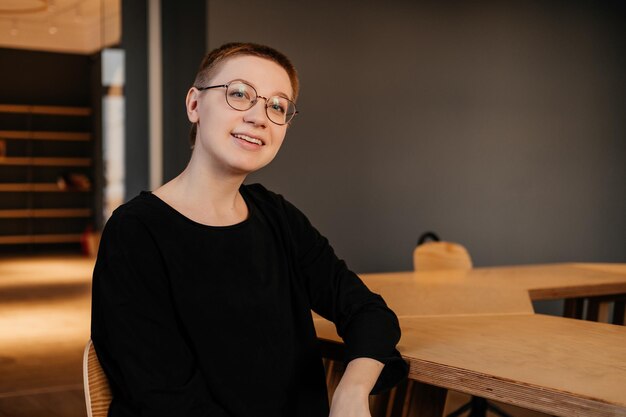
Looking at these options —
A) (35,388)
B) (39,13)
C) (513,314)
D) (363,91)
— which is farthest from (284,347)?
(39,13)

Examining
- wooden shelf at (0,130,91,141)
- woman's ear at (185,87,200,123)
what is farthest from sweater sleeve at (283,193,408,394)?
wooden shelf at (0,130,91,141)

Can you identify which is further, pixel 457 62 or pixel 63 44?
pixel 63 44

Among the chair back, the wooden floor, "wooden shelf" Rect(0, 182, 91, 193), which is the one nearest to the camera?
the chair back

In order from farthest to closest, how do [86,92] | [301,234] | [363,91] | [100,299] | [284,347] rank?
[86,92], [363,91], [301,234], [284,347], [100,299]

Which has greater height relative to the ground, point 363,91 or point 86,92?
point 363,91

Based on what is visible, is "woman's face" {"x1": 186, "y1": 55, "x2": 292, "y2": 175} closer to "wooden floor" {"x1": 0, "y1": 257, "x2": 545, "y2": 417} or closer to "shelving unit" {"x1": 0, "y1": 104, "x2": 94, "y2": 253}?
"wooden floor" {"x1": 0, "y1": 257, "x2": 545, "y2": 417}

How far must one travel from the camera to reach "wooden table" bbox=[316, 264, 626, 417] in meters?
1.42

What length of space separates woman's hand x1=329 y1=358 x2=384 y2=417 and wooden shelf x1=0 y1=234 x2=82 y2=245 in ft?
26.6

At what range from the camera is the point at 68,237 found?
10.6 m

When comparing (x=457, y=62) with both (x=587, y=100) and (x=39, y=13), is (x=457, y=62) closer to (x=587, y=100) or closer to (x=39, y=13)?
(x=587, y=100)

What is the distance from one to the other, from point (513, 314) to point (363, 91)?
2971 mm

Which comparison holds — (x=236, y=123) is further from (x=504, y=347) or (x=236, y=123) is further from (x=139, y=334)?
(x=504, y=347)

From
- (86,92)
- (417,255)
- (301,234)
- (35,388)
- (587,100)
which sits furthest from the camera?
(86,92)

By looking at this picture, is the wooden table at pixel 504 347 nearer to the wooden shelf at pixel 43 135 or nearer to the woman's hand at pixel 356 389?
the woman's hand at pixel 356 389
